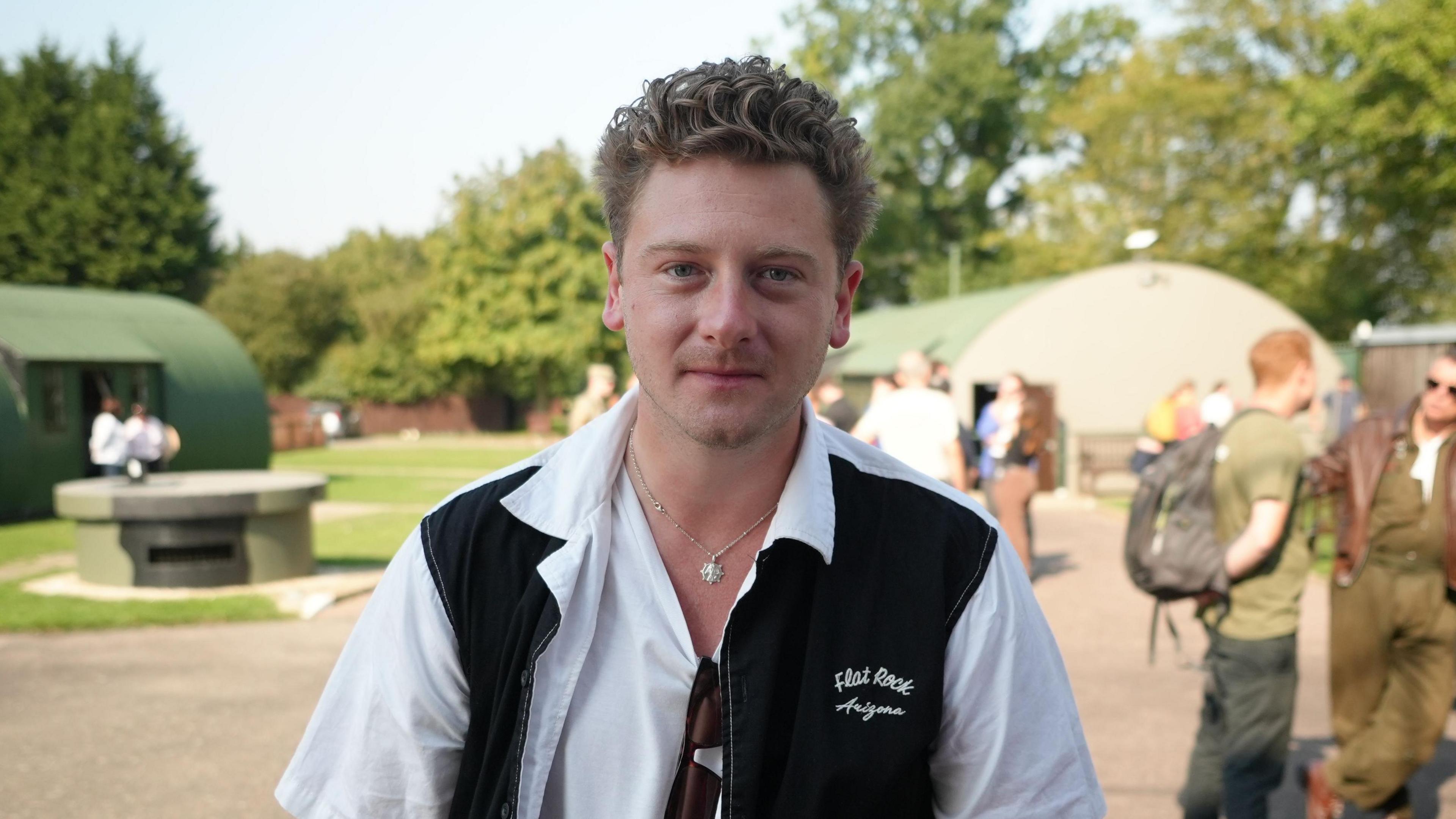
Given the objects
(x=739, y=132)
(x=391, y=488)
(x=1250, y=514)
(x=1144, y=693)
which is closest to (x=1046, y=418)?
(x=391, y=488)

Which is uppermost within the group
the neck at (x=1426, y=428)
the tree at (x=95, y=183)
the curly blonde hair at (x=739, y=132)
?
the tree at (x=95, y=183)

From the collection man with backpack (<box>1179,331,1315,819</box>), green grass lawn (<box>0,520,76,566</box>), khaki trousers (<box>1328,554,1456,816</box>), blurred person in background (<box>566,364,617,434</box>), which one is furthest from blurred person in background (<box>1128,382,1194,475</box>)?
green grass lawn (<box>0,520,76,566</box>)

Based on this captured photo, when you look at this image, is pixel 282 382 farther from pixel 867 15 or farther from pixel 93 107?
pixel 867 15

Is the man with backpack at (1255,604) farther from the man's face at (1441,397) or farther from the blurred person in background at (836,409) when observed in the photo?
the blurred person in background at (836,409)

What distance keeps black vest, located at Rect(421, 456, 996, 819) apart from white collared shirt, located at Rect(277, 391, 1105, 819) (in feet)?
0.10

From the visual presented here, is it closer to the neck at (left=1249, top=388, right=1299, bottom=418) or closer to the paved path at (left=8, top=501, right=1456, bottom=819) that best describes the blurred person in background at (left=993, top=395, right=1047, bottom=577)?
the paved path at (left=8, top=501, right=1456, bottom=819)

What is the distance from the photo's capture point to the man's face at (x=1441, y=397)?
4.87 m

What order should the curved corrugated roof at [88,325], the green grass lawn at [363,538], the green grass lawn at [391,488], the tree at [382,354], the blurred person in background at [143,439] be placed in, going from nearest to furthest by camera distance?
the green grass lawn at [363,538] → the blurred person in background at [143,439] → the curved corrugated roof at [88,325] → the green grass lawn at [391,488] → the tree at [382,354]

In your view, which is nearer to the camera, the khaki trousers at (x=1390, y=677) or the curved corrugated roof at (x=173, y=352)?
the khaki trousers at (x=1390, y=677)

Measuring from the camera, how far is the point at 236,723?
686cm

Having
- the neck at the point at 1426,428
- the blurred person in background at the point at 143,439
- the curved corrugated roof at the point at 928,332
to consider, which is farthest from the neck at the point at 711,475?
the curved corrugated roof at the point at 928,332

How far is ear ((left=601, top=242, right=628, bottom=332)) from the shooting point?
209 cm

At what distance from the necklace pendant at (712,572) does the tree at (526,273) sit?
45.3 meters

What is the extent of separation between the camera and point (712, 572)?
2035mm
